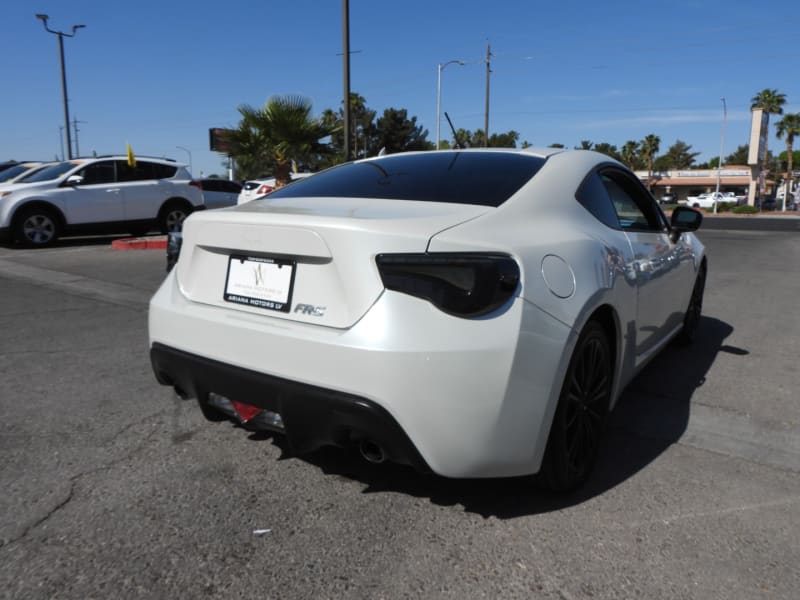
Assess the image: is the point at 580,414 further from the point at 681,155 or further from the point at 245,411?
the point at 681,155

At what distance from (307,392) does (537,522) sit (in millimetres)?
987

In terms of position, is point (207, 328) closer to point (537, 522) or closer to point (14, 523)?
point (14, 523)

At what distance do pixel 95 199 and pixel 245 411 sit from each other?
11179mm

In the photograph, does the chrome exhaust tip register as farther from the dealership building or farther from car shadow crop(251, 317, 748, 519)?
the dealership building

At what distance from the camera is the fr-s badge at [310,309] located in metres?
2.25

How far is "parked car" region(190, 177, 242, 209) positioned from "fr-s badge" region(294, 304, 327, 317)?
53.3 ft

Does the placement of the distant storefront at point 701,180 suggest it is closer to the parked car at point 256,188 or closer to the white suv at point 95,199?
the parked car at point 256,188

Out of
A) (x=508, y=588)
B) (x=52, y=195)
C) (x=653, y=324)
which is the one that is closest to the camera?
(x=508, y=588)

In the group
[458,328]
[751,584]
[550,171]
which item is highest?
[550,171]

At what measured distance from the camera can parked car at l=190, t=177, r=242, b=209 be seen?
1816 cm

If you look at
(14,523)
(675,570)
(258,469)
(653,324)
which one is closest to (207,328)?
(258,469)

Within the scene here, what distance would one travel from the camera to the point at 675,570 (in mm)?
2143

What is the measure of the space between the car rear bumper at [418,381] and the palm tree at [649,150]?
8559 cm

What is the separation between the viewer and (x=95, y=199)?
40.3ft
